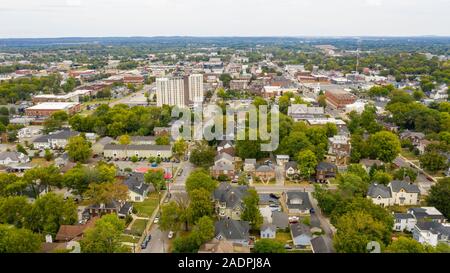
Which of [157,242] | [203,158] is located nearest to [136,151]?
[203,158]

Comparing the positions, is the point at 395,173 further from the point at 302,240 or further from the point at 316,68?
the point at 316,68

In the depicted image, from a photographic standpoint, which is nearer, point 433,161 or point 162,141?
point 433,161

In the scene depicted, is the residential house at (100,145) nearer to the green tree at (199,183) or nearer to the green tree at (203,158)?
the green tree at (203,158)

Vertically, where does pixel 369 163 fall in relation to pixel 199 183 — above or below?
below

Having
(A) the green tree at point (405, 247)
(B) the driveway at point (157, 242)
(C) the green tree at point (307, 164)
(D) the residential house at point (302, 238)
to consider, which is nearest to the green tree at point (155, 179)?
(B) the driveway at point (157, 242)

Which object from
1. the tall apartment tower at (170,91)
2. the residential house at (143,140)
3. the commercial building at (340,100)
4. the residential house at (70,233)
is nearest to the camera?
the residential house at (70,233)

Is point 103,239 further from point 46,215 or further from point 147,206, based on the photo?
point 147,206
